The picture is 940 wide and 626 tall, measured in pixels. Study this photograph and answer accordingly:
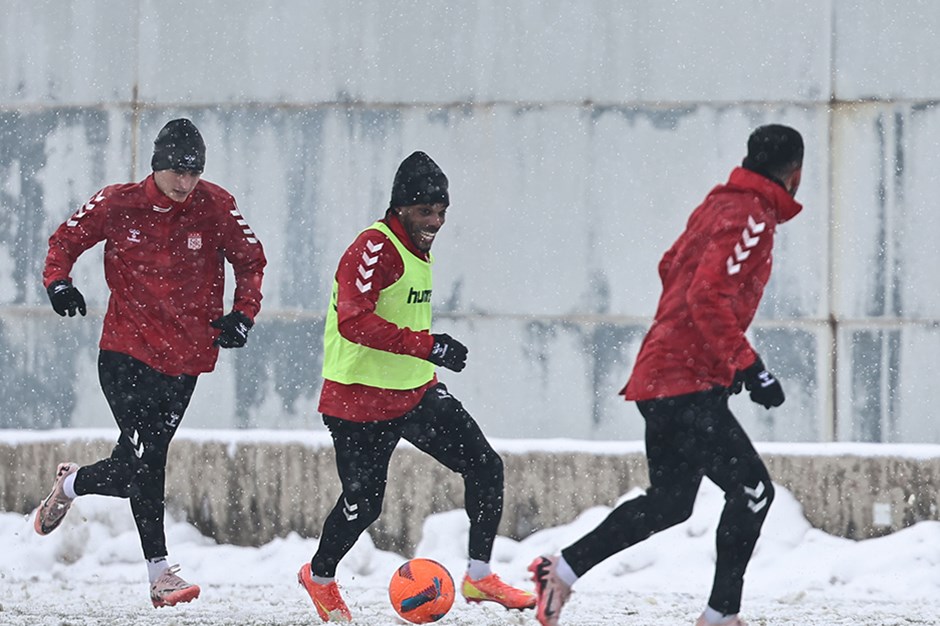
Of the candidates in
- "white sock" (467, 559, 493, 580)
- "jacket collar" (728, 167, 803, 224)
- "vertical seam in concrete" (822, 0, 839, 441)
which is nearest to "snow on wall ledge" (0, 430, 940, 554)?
"vertical seam in concrete" (822, 0, 839, 441)

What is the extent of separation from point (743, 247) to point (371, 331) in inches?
62.8

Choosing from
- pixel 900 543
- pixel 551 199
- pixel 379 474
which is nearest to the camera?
pixel 379 474

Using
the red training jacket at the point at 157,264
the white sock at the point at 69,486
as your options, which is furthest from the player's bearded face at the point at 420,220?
the white sock at the point at 69,486

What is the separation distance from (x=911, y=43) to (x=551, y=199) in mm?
2127

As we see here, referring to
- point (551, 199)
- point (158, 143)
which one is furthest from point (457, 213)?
point (158, 143)

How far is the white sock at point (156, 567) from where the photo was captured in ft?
25.8

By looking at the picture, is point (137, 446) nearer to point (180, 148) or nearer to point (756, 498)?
point (180, 148)

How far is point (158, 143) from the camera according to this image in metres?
7.77

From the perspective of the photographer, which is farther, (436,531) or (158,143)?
(436,531)

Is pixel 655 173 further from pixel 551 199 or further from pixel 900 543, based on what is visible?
pixel 900 543

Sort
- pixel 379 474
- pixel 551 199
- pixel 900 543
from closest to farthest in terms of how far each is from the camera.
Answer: pixel 379 474 → pixel 900 543 → pixel 551 199

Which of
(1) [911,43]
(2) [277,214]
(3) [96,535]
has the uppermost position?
(1) [911,43]

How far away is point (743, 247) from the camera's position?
20.5ft

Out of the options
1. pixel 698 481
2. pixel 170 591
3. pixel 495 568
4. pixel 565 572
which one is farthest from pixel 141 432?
pixel 698 481
